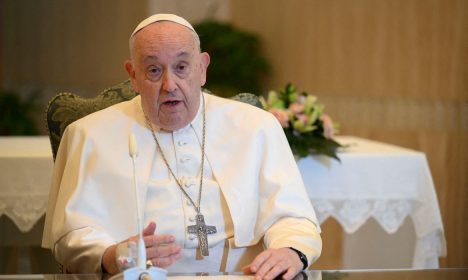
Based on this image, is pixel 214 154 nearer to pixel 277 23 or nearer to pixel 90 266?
pixel 90 266

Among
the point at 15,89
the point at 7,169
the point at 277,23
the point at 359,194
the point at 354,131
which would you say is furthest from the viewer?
the point at 15,89

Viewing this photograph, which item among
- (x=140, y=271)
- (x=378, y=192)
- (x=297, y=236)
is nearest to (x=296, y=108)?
(x=378, y=192)

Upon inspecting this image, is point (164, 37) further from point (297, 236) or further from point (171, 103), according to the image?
point (297, 236)

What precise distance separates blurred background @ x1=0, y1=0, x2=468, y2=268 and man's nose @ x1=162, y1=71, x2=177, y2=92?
2302mm

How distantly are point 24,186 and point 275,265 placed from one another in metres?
2.32

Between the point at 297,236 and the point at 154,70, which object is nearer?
the point at 297,236

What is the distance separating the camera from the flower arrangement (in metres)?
5.04

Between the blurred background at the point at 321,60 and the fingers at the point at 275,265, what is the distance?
2.76 m

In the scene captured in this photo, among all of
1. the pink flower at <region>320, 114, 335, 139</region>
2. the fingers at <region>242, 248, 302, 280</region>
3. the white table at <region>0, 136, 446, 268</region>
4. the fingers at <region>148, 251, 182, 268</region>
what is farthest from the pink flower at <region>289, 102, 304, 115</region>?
the fingers at <region>148, 251, 182, 268</region>

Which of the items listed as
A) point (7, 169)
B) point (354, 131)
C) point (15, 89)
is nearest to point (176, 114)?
point (7, 169)

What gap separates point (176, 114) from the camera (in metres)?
3.46

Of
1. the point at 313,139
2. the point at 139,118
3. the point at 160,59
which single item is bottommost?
the point at 313,139

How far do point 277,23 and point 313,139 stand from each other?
5536mm

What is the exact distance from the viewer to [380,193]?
201 inches
